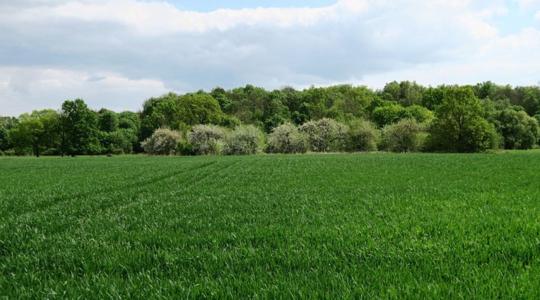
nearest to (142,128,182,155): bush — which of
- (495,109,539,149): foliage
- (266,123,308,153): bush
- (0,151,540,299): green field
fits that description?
(266,123,308,153): bush

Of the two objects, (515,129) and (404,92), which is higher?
(404,92)

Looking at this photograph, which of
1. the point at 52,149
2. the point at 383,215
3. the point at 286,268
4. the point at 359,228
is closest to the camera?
the point at 286,268

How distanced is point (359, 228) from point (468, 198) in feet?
21.5

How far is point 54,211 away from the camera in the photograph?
46.2 feet

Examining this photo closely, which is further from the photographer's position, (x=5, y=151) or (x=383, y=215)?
(x=5, y=151)

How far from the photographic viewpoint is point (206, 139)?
3541 inches

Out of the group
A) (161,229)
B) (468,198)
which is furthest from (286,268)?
(468,198)

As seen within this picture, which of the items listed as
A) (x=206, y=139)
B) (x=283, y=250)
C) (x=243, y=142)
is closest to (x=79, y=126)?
(x=206, y=139)

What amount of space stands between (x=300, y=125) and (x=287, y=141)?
49.5 ft

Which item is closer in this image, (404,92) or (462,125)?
(462,125)

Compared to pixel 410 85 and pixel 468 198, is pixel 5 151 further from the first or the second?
pixel 468 198

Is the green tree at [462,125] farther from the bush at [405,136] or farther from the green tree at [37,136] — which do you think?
the green tree at [37,136]

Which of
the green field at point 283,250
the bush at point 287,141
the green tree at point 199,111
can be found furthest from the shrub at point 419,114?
the green field at point 283,250

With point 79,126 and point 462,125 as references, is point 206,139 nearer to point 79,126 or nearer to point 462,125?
point 79,126
